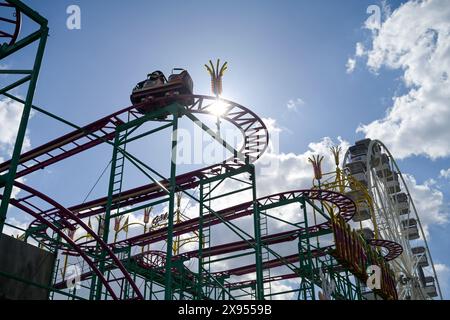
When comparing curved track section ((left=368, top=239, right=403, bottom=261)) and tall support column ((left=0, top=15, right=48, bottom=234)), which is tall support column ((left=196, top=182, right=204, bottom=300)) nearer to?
tall support column ((left=0, top=15, right=48, bottom=234))

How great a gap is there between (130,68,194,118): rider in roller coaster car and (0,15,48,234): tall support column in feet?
23.3

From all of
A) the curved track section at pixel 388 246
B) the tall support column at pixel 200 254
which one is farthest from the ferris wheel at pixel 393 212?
the tall support column at pixel 200 254

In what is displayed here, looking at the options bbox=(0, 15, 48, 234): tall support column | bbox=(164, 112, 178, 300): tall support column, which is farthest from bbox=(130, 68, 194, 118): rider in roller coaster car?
bbox=(0, 15, 48, 234): tall support column

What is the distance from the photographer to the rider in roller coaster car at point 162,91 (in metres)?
16.1

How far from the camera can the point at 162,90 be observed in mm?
16375

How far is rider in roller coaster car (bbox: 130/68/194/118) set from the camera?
16094mm

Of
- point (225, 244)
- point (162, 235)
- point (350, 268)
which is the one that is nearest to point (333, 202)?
point (350, 268)

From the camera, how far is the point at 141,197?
22.5 metres

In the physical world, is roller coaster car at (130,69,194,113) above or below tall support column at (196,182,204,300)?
above

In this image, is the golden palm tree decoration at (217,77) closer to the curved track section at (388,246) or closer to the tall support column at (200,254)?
the tall support column at (200,254)

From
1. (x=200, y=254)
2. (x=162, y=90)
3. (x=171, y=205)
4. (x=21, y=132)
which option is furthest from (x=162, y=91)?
(x=21, y=132)

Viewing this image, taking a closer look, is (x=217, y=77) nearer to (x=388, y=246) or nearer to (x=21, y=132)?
(x=21, y=132)

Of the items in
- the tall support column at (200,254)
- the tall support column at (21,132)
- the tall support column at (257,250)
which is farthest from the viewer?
the tall support column at (200,254)

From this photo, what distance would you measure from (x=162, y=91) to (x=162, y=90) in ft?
0.12
